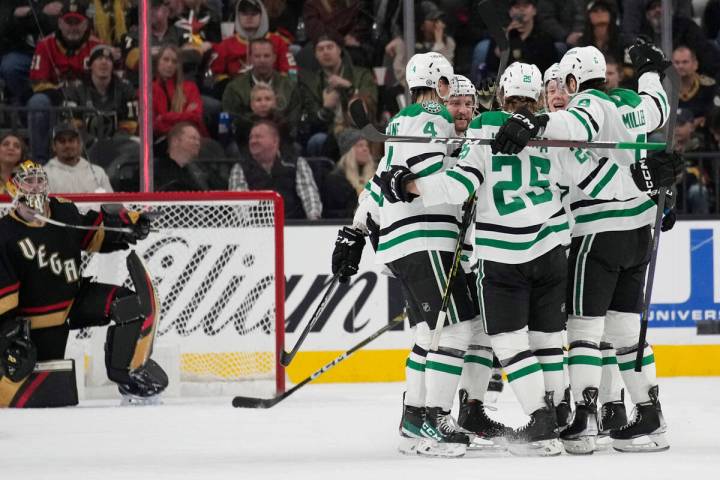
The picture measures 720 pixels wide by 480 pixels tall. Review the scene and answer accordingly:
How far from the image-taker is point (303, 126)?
7258 mm

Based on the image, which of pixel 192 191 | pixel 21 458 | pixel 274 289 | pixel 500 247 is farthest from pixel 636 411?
pixel 192 191

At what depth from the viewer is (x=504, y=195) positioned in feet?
14.0

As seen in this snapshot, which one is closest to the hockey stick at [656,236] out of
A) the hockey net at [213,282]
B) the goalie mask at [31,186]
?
the hockey net at [213,282]

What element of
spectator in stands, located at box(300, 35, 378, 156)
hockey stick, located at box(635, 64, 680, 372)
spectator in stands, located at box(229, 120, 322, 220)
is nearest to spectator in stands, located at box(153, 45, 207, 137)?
spectator in stands, located at box(229, 120, 322, 220)

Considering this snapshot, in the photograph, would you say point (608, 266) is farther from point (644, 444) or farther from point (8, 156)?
point (8, 156)

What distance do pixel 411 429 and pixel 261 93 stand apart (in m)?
3.18

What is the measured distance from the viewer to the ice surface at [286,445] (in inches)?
157

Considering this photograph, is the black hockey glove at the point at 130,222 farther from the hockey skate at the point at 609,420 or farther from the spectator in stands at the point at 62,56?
the hockey skate at the point at 609,420

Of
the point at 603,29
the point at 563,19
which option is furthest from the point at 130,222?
the point at 603,29

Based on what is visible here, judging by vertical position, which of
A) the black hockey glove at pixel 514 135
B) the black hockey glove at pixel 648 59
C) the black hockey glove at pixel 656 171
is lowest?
the black hockey glove at pixel 656 171

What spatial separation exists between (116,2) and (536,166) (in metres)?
3.62

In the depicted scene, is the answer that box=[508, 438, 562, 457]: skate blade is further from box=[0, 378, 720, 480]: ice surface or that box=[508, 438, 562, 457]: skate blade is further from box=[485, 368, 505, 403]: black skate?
box=[485, 368, 505, 403]: black skate

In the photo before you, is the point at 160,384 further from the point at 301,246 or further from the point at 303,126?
the point at 303,126

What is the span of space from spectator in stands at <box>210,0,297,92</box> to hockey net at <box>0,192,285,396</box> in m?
1.13
